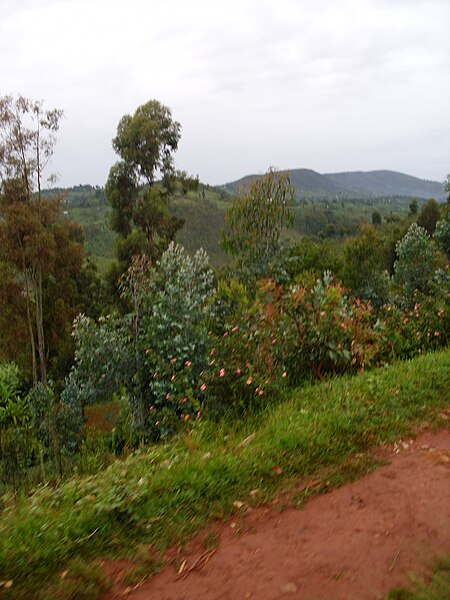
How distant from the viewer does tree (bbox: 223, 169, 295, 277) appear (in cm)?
974

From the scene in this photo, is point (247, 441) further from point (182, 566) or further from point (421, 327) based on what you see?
point (421, 327)

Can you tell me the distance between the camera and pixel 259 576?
8.51 ft

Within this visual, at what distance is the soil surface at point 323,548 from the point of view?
98.3 inches

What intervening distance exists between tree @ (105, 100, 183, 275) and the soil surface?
18.8 m

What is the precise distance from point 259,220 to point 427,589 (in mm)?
8001

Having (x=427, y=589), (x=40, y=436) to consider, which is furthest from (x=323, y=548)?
(x=40, y=436)

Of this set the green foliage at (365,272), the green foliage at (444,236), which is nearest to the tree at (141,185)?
the green foliage at (365,272)

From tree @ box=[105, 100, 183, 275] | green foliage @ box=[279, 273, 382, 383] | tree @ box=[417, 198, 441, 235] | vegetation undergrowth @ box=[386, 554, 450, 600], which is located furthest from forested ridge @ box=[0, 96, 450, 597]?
tree @ box=[417, 198, 441, 235]

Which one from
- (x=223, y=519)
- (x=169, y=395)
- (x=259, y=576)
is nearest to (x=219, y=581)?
(x=259, y=576)

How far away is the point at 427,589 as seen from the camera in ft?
7.66

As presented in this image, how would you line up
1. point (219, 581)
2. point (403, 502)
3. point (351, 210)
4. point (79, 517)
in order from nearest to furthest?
point (219, 581), point (79, 517), point (403, 502), point (351, 210)

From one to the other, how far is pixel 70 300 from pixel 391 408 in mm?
17365

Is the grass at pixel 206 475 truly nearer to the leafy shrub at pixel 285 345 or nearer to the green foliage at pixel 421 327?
the leafy shrub at pixel 285 345

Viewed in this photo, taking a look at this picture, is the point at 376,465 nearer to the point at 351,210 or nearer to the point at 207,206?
the point at 207,206
